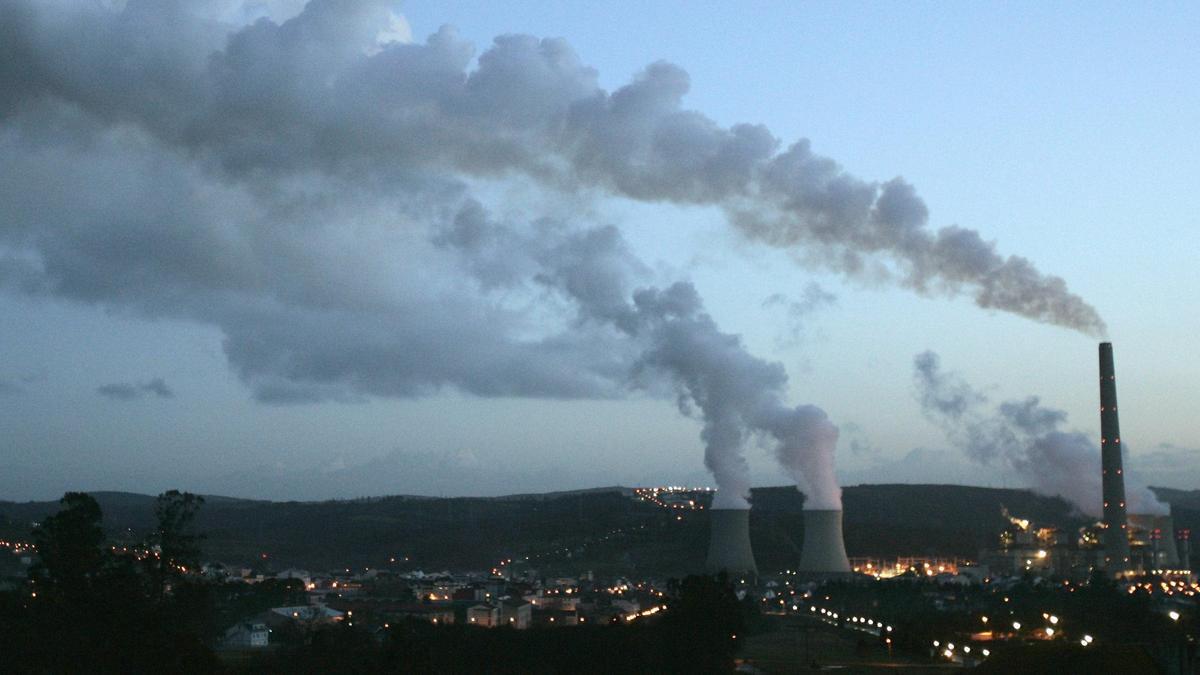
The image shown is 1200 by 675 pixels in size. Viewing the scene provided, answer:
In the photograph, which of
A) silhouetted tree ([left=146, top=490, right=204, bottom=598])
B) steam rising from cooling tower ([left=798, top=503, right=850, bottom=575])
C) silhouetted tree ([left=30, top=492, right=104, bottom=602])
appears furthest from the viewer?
steam rising from cooling tower ([left=798, top=503, right=850, bottom=575])

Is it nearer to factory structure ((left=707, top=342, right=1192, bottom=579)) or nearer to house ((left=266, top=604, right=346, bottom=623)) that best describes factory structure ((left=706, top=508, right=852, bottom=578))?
factory structure ((left=707, top=342, right=1192, bottom=579))

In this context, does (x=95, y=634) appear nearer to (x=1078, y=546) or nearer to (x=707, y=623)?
(x=707, y=623)

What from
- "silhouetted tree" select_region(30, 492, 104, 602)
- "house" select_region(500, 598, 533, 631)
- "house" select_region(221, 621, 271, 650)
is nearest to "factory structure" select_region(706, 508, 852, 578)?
"house" select_region(500, 598, 533, 631)

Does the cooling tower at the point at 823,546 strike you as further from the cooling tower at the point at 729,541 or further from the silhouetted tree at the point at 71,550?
the silhouetted tree at the point at 71,550

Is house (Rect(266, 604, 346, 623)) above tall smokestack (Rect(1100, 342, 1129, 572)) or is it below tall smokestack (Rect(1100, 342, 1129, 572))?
below

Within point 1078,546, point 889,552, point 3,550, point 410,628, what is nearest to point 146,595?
point 410,628

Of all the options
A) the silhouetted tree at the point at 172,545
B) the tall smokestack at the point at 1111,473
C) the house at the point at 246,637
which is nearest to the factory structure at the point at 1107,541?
the tall smokestack at the point at 1111,473

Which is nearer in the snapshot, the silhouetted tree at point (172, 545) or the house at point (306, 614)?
the silhouetted tree at point (172, 545)

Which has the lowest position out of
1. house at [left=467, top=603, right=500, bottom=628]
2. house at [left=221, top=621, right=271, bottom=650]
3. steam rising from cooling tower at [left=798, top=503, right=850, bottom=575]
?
house at [left=221, top=621, right=271, bottom=650]
